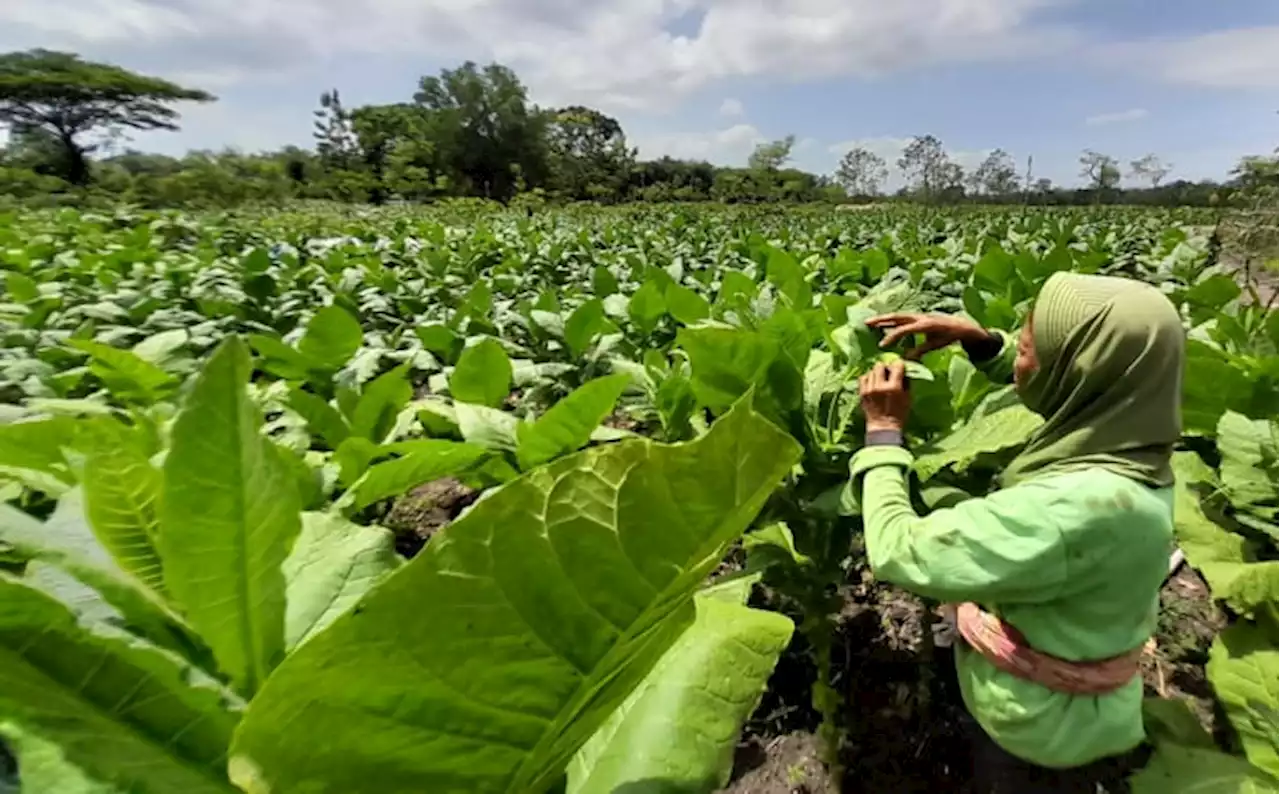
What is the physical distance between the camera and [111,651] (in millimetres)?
522

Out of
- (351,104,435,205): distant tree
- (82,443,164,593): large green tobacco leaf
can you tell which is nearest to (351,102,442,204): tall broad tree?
(351,104,435,205): distant tree

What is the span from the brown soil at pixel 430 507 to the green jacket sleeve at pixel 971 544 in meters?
1.92

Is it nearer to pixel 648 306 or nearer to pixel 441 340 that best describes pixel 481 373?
pixel 441 340

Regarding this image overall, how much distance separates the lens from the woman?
1634 mm

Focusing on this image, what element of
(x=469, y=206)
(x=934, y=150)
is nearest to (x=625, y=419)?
(x=469, y=206)

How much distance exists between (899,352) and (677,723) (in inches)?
62.9

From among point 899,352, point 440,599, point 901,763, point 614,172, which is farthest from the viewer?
point 614,172

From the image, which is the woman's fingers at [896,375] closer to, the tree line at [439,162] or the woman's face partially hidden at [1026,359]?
the woman's face partially hidden at [1026,359]

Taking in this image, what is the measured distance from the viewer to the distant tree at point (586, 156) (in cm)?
6359

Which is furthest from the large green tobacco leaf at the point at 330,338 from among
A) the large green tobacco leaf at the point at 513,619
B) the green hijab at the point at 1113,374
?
the large green tobacco leaf at the point at 513,619

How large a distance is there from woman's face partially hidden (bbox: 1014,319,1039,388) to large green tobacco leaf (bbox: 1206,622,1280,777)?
870 millimetres

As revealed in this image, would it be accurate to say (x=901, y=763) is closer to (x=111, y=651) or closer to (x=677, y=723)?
(x=677, y=723)

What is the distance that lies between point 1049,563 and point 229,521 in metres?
1.45

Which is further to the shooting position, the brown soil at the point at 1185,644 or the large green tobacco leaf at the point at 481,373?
the brown soil at the point at 1185,644
